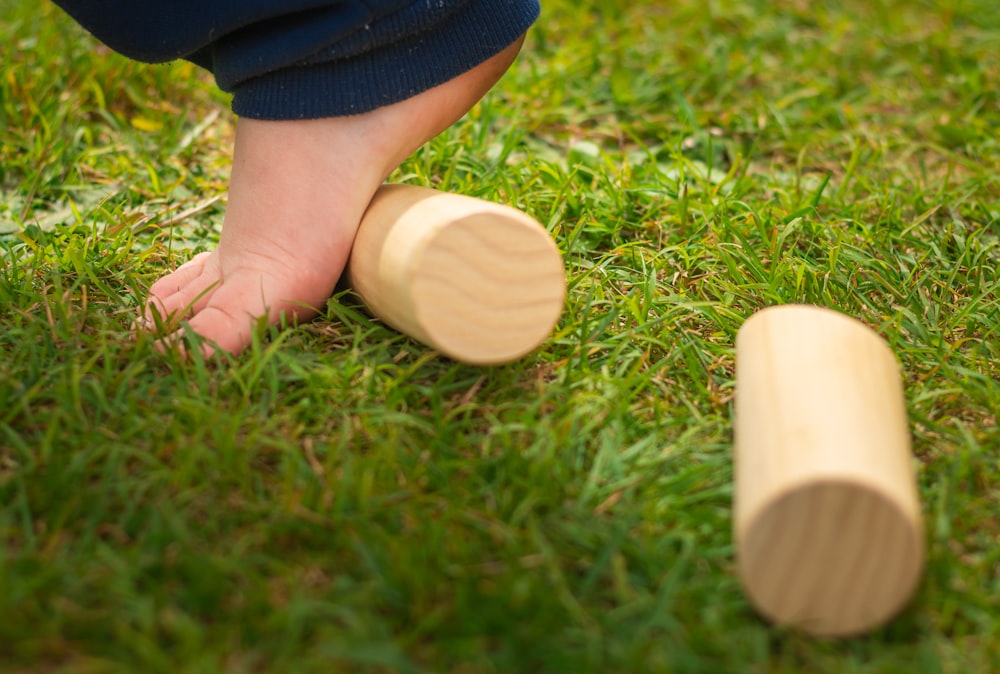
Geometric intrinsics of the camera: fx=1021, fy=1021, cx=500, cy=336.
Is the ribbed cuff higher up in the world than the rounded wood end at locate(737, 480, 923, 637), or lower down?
→ higher up

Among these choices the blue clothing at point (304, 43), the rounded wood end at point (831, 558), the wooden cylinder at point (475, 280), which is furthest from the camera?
the blue clothing at point (304, 43)

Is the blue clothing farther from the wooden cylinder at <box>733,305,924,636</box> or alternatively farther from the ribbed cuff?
the wooden cylinder at <box>733,305,924,636</box>

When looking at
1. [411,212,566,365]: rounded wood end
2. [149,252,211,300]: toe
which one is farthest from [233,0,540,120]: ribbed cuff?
[411,212,566,365]: rounded wood end

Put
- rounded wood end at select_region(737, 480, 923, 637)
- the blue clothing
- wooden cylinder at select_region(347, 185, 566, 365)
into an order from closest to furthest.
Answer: rounded wood end at select_region(737, 480, 923, 637), wooden cylinder at select_region(347, 185, 566, 365), the blue clothing

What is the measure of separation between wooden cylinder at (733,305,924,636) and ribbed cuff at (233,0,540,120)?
0.71 metres

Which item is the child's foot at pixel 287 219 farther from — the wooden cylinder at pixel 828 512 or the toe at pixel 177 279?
the wooden cylinder at pixel 828 512

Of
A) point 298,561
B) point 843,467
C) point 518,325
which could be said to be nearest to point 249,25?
point 518,325

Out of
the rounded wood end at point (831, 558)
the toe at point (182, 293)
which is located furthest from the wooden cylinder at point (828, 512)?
the toe at point (182, 293)

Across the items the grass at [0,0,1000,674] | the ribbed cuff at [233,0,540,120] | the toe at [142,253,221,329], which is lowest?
the grass at [0,0,1000,674]

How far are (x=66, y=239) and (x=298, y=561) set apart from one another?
856 mm

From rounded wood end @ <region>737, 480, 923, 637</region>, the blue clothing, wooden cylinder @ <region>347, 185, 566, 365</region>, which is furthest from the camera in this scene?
the blue clothing

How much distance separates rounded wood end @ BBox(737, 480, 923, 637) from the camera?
93 centimetres

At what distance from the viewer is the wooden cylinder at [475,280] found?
1.19 metres

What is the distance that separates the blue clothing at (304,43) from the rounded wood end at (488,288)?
1.15 feet
